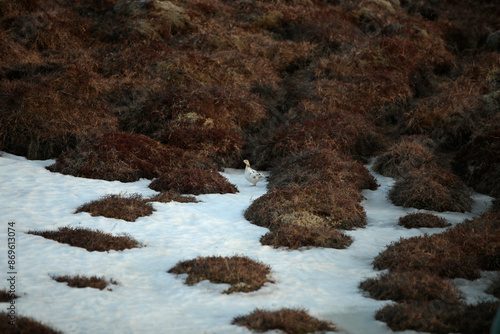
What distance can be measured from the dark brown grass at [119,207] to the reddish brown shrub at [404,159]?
26.7ft

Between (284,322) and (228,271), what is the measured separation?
1815 millimetres

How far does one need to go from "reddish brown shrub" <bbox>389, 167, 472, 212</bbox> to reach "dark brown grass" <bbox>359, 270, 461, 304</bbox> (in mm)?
5397

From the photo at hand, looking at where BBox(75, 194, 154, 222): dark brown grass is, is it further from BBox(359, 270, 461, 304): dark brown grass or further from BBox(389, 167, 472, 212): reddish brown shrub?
BBox(389, 167, 472, 212): reddish brown shrub

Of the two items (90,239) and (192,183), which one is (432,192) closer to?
(192,183)

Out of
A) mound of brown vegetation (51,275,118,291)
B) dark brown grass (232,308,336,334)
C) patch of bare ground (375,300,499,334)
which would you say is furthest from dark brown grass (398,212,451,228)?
mound of brown vegetation (51,275,118,291)

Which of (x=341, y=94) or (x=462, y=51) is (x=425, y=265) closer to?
(x=341, y=94)

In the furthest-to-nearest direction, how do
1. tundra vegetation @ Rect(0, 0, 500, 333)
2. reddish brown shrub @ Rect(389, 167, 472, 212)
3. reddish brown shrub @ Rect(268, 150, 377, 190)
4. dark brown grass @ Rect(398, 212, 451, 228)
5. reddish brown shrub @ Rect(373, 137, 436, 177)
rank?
reddish brown shrub @ Rect(373, 137, 436, 177)
reddish brown shrub @ Rect(268, 150, 377, 190)
reddish brown shrub @ Rect(389, 167, 472, 212)
dark brown grass @ Rect(398, 212, 451, 228)
tundra vegetation @ Rect(0, 0, 500, 333)

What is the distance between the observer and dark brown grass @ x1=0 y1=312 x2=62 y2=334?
5148mm

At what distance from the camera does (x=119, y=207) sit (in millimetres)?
10500

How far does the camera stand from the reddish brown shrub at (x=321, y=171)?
42.3ft

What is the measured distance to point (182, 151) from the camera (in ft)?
49.2

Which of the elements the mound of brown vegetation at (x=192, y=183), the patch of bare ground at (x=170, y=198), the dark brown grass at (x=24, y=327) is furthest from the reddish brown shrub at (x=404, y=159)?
the dark brown grass at (x=24, y=327)

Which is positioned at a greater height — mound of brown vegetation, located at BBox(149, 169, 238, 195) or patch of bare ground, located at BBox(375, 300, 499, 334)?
mound of brown vegetation, located at BBox(149, 169, 238, 195)

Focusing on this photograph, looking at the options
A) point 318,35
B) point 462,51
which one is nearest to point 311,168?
point 318,35
